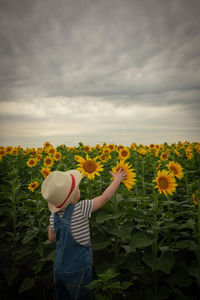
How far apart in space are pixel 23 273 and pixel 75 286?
108 inches

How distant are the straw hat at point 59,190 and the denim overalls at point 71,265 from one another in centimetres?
13

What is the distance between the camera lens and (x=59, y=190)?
254cm

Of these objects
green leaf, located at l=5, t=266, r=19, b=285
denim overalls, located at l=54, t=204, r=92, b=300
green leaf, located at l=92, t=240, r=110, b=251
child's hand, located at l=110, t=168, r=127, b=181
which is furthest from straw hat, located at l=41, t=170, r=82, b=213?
green leaf, located at l=5, t=266, r=19, b=285

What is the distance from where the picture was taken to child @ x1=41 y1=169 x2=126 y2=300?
253 cm

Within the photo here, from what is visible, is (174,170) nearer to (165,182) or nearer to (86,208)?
(165,182)

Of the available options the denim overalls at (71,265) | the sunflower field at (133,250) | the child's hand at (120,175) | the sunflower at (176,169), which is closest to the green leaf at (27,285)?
the sunflower field at (133,250)

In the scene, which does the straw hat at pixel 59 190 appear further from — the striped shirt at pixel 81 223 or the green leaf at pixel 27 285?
the green leaf at pixel 27 285

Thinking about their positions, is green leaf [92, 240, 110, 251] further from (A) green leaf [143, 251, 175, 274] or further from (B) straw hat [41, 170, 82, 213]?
(B) straw hat [41, 170, 82, 213]

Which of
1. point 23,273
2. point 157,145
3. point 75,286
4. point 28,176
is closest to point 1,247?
point 23,273

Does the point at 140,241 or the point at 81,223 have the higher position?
the point at 81,223

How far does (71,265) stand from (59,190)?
84 centimetres

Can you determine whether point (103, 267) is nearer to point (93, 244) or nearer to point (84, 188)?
point (93, 244)

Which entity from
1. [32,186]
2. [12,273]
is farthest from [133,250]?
[32,186]

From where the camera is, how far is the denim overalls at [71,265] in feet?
8.27
